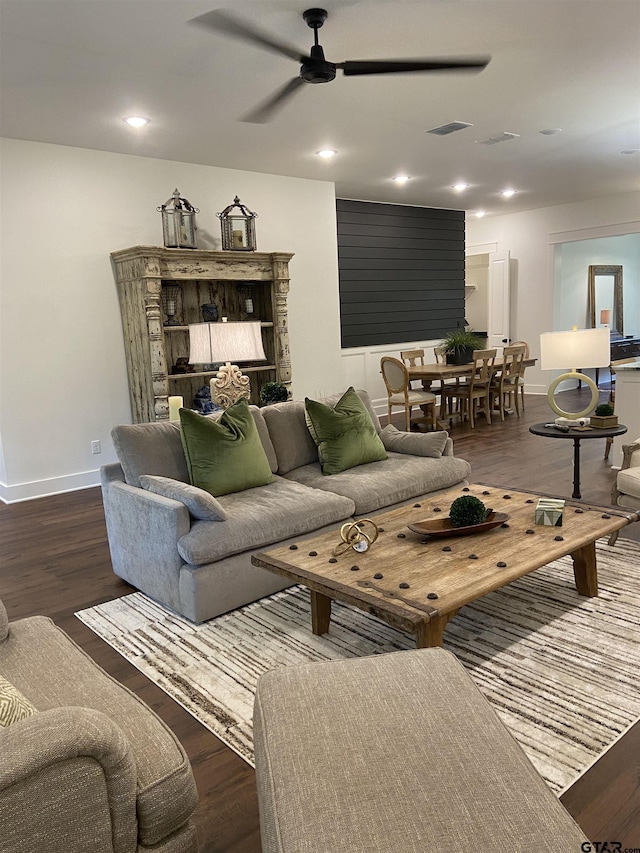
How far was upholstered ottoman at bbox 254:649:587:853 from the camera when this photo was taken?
1.16 meters

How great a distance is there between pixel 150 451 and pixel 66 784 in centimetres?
240

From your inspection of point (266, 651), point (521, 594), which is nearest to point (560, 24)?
point (521, 594)

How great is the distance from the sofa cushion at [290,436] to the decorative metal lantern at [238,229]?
95.1 inches

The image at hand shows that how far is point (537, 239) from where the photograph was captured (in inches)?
405

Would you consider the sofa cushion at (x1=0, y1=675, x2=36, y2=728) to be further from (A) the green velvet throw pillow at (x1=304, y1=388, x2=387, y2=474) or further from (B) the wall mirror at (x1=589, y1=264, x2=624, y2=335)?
(B) the wall mirror at (x1=589, y1=264, x2=624, y2=335)

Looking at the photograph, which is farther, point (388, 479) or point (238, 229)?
point (238, 229)

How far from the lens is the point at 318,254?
7277mm

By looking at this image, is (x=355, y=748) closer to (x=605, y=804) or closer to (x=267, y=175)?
(x=605, y=804)

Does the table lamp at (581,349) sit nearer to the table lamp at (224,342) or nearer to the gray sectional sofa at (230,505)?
the gray sectional sofa at (230,505)

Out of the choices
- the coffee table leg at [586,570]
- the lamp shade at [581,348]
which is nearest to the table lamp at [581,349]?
the lamp shade at [581,348]

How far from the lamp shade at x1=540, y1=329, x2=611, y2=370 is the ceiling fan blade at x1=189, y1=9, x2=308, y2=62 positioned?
7.86 ft

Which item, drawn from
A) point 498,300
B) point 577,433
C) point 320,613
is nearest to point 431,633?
point 320,613

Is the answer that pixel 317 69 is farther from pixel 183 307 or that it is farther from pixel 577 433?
pixel 183 307

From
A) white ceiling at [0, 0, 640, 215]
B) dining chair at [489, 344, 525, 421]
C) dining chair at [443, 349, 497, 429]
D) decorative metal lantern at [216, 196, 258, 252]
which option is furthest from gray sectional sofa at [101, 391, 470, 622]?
dining chair at [489, 344, 525, 421]
